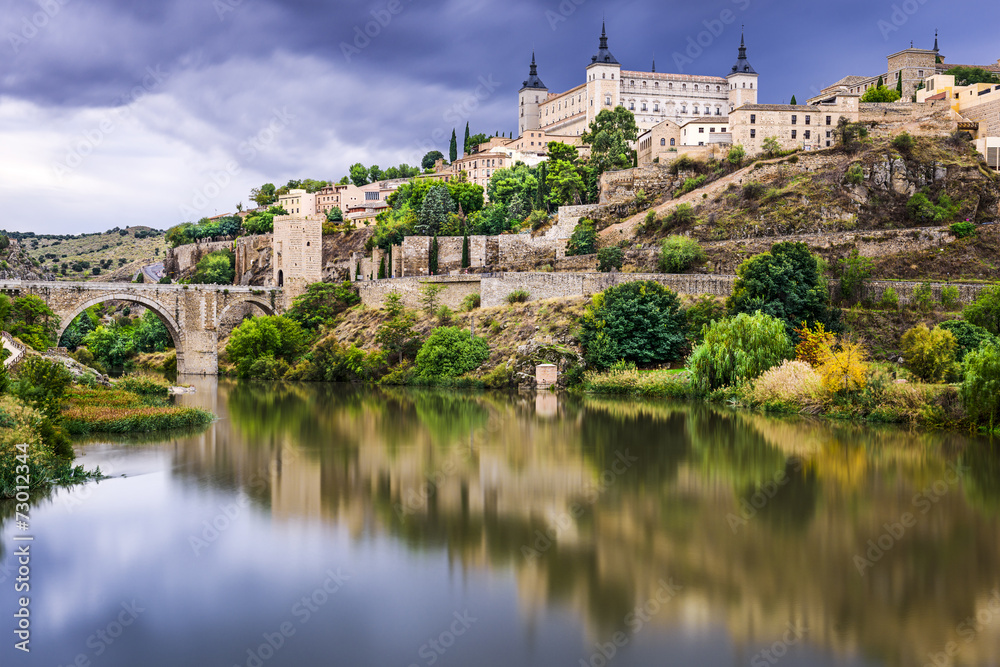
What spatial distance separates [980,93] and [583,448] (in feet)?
158

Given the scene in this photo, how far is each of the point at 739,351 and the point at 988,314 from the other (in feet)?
29.6

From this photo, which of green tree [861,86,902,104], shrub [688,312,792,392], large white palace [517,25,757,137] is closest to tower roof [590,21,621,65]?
large white palace [517,25,757,137]

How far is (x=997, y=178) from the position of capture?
155ft

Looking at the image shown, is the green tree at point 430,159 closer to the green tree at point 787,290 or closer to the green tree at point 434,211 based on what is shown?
the green tree at point 434,211

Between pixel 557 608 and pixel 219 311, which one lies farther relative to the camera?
pixel 219 311

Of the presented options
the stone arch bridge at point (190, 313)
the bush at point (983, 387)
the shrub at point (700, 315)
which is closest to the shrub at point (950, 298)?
the shrub at point (700, 315)

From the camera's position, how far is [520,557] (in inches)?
418

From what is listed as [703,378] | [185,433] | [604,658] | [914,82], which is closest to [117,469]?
[185,433]

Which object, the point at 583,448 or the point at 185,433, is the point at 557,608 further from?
the point at 185,433

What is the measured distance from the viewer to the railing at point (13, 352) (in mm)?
26323

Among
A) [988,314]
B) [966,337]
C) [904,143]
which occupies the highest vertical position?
[904,143]

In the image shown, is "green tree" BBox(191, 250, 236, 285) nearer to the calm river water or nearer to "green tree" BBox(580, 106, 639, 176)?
"green tree" BBox(580, 106, 639, 176)

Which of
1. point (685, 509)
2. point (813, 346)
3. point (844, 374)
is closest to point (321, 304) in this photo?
point (813, 346)

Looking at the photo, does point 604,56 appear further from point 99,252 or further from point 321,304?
point 99,252
